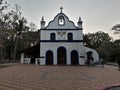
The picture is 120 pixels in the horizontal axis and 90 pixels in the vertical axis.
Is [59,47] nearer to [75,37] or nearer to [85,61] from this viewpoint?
[75,37]

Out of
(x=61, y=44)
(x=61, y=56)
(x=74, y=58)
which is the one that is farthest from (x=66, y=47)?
(x=74, y=58)

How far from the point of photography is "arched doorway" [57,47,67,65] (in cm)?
2747

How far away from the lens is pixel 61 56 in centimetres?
2767

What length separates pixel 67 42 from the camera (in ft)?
90.8

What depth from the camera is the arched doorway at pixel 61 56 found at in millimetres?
27469

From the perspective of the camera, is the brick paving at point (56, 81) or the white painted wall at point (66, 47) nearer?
the brick paving at point (56, 81)

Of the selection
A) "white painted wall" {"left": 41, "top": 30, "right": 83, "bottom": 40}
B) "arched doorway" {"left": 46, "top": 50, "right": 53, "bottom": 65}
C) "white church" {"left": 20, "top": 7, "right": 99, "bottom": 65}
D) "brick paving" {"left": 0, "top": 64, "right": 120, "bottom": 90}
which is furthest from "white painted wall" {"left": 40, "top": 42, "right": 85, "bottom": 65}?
"brick paving" {"left": 0, "top": 64, "right": 120, "bottom": 90}

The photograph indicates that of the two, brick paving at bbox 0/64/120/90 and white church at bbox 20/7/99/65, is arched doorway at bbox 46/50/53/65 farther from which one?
A: brick paving at bbox 0/64/120/90

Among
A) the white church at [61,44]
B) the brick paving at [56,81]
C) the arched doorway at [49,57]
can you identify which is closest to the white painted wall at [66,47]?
A: the white church at [61,44]

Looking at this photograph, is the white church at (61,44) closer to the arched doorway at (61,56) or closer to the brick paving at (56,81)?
the arched doorway at (61,56)

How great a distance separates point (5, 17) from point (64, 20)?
35.5ft

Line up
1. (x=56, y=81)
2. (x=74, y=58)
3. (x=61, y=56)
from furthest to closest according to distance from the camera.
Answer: (x=61, y=56) < (x=74, y=58) < (x=56, y=81)

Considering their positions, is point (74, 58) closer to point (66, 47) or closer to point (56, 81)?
point (66, 47)

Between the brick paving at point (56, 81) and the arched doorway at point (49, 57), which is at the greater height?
the arched doorway at point (49, 57)
